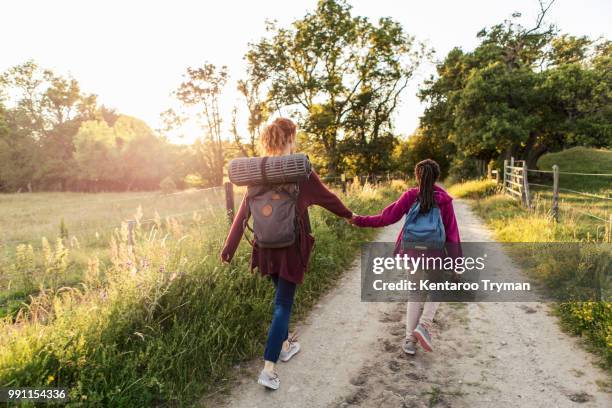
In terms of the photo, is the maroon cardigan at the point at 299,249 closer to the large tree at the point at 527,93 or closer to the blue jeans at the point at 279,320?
the blue jeans at the point at 279,320

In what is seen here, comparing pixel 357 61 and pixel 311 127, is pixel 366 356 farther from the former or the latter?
pixel 357 61

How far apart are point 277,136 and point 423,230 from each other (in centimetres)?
149

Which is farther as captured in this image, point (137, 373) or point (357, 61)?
point (357, 61)

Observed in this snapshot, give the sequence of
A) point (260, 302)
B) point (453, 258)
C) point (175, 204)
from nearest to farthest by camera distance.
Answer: point (453, 258) < point (260, 302) < point (175, 204)

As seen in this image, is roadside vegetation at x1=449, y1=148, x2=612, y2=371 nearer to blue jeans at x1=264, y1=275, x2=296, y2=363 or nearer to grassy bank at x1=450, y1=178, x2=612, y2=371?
grassy bank at x1=450, y1=178, x2=612, y2=371

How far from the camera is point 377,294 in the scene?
5480 mm

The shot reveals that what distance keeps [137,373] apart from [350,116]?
25.4m

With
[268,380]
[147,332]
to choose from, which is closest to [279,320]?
[268,380]

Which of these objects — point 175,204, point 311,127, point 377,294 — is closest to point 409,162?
point 311,127

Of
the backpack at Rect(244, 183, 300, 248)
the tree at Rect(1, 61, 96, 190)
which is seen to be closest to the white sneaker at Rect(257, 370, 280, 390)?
the backpack at Rect(244, 183, 300, 248)

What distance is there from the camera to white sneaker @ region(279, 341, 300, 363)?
361 cm

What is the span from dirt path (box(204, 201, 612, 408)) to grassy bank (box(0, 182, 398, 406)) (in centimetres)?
37

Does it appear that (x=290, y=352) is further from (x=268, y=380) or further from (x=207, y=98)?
(x=207, y=98)

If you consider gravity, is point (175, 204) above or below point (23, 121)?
below
